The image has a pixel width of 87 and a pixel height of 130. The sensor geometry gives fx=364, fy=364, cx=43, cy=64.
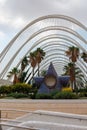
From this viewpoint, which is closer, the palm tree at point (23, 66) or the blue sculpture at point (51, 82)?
the blue sculpture at point (51, 82)

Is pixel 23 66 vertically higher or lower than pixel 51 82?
higher

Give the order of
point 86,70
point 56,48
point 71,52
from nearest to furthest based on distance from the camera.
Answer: point 71,52 < point 56,48 < point 86,70

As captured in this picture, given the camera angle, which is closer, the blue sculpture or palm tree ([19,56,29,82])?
the blue sculpture

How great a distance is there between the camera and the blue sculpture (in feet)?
175

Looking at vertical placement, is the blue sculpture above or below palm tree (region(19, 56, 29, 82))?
below

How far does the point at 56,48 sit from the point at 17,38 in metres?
32.2

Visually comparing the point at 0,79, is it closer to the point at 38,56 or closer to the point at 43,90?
the point at 38,56

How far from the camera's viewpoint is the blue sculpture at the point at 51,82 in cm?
5344

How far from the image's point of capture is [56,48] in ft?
339

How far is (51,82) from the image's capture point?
5353 cm

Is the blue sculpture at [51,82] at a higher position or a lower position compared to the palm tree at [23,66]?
lower

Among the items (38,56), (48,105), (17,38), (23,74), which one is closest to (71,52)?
(38,56)

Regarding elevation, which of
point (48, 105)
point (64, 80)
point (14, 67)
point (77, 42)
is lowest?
point (48, 105)

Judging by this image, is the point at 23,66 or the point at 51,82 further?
the point at 23,66
